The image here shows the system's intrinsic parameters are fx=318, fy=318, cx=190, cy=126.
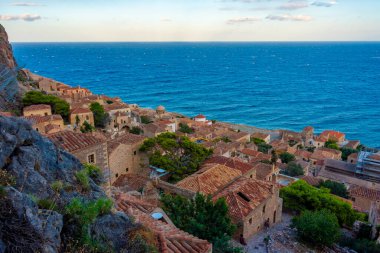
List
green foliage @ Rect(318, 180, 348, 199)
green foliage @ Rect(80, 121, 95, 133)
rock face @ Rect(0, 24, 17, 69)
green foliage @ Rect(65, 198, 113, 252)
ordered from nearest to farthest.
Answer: green foliage @ Rect(65, 198, 113, 252), green foliage @ Rect(318, 180, 348, 199), green foliage @ Rect(80, 121, 95, 133), rock face @ Rect(0, 24, 17, 69)

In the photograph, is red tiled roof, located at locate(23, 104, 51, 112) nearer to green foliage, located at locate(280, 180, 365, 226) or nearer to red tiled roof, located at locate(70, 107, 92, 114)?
red tiled roof, located at locate(70, 107, 92, 114)

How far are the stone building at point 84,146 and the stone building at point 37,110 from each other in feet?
74.5

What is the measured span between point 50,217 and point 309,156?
166ft

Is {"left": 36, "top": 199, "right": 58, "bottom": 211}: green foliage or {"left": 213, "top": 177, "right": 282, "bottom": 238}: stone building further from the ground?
{"left": 36, "top": 199, "right": 58, "bottom": 211}: green foliage

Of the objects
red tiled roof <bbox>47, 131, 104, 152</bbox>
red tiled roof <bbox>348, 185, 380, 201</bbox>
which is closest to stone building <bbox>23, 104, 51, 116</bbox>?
red tiled roof <bbox>47, 131, 104, 152</bbox>

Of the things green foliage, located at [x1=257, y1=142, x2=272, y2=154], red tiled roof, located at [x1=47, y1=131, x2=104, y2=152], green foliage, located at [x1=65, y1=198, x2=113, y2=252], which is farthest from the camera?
green foliage, located at [x1=257, y1=142, x2=272, y2=154]

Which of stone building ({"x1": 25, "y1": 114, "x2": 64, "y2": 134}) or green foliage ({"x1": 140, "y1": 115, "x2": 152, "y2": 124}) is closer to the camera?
stone building ({"x1": 25, "y1": 114, "x2": 64, "y2": 134})

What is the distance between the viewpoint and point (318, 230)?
19.2 m

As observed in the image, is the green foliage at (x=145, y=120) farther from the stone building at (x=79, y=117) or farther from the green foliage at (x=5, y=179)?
the green foliage at (x=5, y=179)

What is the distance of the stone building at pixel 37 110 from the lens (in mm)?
35641

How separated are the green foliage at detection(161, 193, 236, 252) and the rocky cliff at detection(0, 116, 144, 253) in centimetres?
Answer: 668

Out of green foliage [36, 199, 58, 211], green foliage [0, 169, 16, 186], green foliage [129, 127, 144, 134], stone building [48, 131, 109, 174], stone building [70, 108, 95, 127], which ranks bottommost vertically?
green foliage [129, 127, 144, 134]

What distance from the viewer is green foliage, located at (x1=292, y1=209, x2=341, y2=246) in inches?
759

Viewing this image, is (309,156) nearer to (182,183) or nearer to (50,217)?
(182,183)
